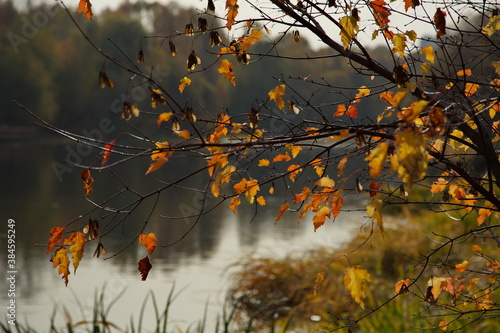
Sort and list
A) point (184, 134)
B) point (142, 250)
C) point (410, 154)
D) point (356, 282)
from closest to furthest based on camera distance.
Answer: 1. point (410, 154)
2. point (184, 134)
3. point (356, 282)
4. point (142, 250)

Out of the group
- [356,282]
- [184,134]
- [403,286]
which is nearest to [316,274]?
[403,286]

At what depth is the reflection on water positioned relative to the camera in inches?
294

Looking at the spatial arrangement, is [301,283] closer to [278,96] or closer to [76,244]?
[278,96]

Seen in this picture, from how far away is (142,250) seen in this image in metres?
10.2

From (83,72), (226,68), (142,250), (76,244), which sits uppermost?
(83,72)

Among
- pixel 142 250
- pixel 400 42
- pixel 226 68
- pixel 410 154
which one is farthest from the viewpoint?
pixel 142 250

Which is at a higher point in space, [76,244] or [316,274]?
[316,274]

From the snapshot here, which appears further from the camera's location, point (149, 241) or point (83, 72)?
point (83, 72)

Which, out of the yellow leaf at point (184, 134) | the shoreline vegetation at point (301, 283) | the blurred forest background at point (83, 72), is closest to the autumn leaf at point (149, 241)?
the yellow leaf at point (184, 134)

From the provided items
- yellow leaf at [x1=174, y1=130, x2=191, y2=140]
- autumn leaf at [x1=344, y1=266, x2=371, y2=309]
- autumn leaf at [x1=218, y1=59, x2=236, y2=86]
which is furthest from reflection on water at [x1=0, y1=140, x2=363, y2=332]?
yellow leaf at [x1=174, y1=130, x2=191, y2=140]

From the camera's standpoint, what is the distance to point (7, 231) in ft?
36.4

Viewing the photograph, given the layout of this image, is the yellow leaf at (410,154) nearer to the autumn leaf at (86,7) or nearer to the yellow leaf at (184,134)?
the yellow leaf at (184,134)

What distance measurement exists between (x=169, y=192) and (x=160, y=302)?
9.33 m

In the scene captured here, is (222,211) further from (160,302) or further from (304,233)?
(160,302)
